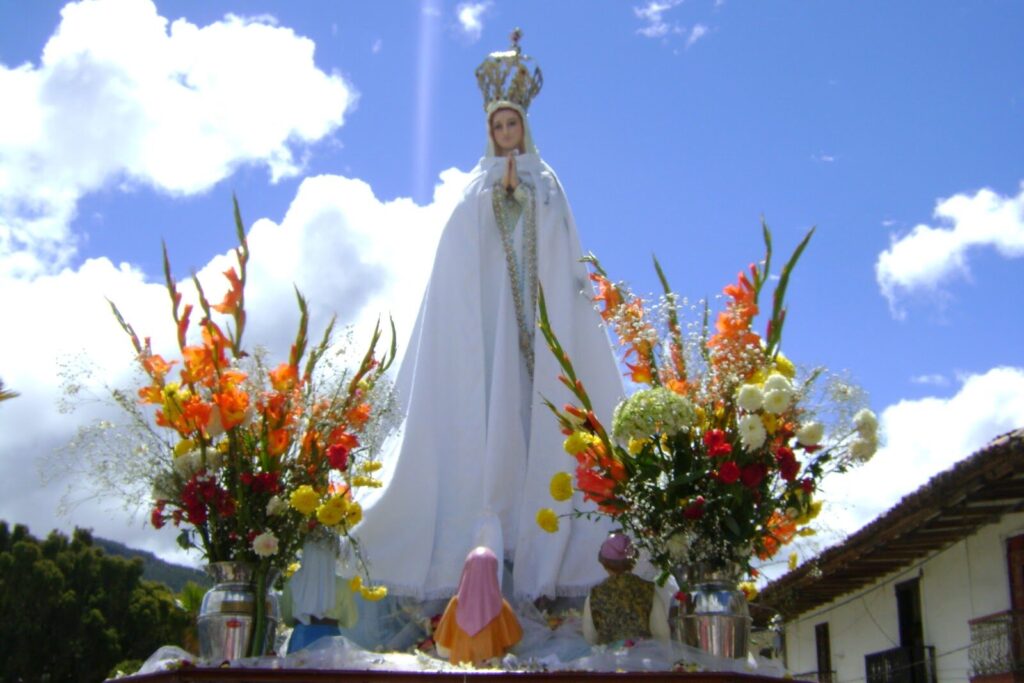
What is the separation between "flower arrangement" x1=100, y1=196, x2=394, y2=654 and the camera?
22.9ft

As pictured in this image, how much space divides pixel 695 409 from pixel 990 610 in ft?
30.6

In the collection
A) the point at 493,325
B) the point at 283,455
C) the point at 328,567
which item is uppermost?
the point at 493,325

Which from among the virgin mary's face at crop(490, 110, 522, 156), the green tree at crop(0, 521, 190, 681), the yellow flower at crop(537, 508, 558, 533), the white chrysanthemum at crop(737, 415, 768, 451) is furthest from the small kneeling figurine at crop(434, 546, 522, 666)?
the green tree at crop(0, 521, 190, 681)

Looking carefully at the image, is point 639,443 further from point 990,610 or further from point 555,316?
point 990,610

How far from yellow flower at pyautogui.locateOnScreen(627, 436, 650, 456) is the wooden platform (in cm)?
120

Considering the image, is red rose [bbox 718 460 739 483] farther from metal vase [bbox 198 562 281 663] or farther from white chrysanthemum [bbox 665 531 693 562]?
metal vase [bbox 198 562 281 663]

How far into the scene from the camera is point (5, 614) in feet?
85.4

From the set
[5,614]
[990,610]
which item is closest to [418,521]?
[990,610]

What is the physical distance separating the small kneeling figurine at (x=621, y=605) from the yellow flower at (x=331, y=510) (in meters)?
1.54

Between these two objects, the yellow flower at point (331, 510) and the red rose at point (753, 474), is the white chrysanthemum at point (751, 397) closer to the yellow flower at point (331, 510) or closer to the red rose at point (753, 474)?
the red rose at point (753, 474)

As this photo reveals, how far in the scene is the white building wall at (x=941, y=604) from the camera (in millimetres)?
14838

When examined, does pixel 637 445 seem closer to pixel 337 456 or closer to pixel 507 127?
pixel 337 456

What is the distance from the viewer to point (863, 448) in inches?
268

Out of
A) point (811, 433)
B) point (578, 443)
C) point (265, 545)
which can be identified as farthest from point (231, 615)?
point (811, 433)
